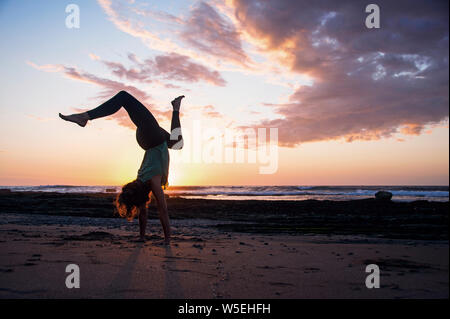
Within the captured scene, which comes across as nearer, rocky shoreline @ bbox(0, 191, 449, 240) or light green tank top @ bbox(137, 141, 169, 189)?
light green tank top @ bbox(137, 141, 169, 189)

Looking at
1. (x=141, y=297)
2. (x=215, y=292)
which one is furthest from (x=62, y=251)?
(x=215, y=292)

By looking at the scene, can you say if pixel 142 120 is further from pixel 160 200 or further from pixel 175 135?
pixel 160 200

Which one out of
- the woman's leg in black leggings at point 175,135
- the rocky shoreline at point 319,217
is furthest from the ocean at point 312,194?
the woman's leg in black leggings at point 175,135

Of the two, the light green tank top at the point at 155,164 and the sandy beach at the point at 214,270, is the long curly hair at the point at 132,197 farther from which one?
the sandy beach at the point at 214,270

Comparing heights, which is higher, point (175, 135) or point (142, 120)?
point (142, 120)

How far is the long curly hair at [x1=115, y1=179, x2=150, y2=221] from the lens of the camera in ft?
16.0

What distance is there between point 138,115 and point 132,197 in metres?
1.26

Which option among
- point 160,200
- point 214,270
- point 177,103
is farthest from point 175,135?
point 214,270

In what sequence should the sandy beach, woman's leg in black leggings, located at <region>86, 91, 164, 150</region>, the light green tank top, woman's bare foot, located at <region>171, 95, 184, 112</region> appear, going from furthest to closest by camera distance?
woman's bare foot, located at <region>171, 95, 184, 112</region>
the light green tank top
woman's leg in black leggings, located at <region>86, 91, 164, 150</region>
the sandy beach

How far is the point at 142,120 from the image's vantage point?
4684mm

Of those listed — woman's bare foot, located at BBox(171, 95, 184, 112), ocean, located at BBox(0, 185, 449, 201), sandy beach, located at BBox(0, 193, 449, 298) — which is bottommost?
ocean, located at BBox(0, 185, 449, 201)

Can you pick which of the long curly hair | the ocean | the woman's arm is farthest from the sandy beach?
the ocean

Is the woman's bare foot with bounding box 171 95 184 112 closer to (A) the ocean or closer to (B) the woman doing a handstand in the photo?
(B) the woman doing a handstand
